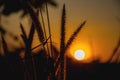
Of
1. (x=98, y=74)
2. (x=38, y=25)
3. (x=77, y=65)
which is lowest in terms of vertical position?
(x=77, y=65)

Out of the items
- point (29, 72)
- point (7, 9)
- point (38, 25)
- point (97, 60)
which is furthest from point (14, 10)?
point (38, 25)

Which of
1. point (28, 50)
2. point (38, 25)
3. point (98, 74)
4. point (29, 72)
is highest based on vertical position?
point (38, 25)

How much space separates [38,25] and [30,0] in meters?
0.15

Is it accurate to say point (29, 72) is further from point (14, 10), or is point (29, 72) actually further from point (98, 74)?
point (14, 10)

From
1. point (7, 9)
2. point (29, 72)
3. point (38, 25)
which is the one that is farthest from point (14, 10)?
point (38, 25)

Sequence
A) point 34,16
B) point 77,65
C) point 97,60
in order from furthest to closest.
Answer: point 77,65, point 97,60, point 34,16

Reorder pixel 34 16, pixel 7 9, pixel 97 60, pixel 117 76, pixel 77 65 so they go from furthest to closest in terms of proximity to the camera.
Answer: pixel 77 65
pixel 7 9
pixel 117 76
pixel 97 60
pixel 34 16

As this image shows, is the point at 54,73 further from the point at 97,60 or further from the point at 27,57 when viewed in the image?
the point at 97,60

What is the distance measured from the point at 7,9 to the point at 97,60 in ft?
2.74

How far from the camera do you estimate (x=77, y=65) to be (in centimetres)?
316

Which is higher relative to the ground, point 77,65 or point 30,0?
point 30,0

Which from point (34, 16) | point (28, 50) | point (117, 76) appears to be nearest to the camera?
point (34, 16)

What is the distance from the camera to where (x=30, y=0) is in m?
1.21

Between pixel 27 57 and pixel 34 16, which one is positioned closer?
pixel 34 16
